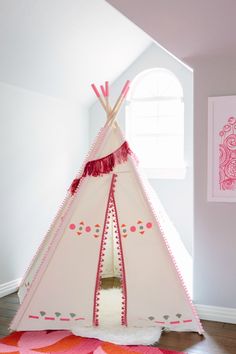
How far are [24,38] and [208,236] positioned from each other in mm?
2214

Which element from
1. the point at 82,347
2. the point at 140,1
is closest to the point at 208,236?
the point at 82,347

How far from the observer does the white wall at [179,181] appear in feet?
17.3

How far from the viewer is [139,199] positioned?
3.26 meters

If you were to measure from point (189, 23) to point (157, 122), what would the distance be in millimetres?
2497

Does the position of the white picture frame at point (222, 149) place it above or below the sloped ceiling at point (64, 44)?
below

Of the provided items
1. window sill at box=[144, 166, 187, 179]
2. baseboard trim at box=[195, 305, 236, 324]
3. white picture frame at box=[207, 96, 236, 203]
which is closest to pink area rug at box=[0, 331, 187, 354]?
baseboard trim at box=[195, 305, 236, 324]

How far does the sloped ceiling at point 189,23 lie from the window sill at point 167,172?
206 cm

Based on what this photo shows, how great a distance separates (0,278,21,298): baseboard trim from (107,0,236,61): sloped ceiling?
8.33 ft

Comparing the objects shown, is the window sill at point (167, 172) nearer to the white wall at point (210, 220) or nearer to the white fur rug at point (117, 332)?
the white wall at point (210, 220)

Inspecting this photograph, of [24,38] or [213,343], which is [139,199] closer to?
[213,343]

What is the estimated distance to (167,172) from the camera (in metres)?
5.37

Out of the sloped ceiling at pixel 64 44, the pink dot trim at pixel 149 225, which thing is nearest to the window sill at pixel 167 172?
the sloped ceiling at pixel 64 44

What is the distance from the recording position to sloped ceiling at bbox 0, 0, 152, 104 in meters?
3.58

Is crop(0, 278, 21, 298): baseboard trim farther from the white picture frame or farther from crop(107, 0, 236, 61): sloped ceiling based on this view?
crop(107, 0, 236, 61): sloped ceiling
